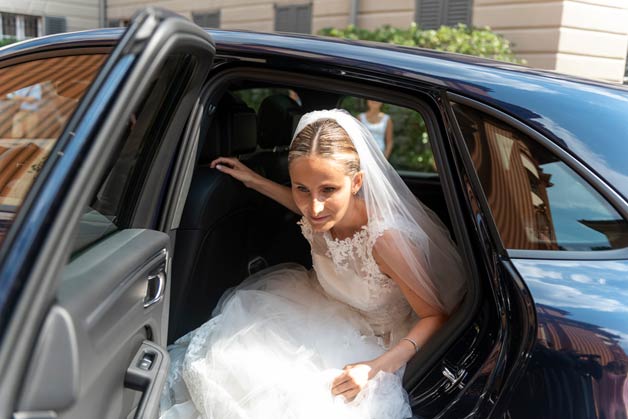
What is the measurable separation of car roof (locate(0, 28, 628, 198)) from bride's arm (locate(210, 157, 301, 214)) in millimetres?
433

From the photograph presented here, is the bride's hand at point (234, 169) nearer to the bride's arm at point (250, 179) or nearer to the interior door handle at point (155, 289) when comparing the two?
the bride's arm at point (250, 179)

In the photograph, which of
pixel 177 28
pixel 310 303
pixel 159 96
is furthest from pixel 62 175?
pixel 310 303

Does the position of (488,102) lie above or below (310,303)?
above

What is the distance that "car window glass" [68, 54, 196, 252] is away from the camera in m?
1.30

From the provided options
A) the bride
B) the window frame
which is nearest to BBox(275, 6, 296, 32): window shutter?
the bride

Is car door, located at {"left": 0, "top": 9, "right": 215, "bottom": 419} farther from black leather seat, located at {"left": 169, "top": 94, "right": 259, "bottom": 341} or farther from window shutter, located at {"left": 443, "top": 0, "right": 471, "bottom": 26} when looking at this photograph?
window shutter, located at {"left": 443, "top": 0, "right": 471, "bottom": 26}

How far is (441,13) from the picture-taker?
7.12 metres

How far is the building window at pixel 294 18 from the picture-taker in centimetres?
859

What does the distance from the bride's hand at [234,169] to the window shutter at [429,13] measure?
579 centimetres

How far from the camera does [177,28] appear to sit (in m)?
1.07

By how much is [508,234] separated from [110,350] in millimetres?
927

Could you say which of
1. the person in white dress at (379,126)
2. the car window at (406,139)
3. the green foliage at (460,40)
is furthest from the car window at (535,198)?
the green foliage at (460,40)

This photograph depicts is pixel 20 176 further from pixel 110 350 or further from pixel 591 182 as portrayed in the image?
pixel 591 182

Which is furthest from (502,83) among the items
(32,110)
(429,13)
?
(429,13)
